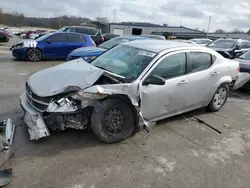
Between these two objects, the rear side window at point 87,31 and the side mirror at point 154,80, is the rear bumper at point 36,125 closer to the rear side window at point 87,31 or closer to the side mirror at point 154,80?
the side mirror at point 154,80

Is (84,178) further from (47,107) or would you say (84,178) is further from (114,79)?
(114,79)

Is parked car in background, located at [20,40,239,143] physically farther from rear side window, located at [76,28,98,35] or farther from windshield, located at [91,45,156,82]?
rear side window, located at [76,28,98,35]

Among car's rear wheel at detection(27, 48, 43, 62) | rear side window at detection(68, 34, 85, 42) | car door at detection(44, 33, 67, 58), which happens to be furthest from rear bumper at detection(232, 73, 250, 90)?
car's rear wheel at detection(27, 48, 43, 62)

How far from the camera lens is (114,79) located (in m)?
3.57

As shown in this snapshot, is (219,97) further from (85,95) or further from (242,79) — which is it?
(85,95)

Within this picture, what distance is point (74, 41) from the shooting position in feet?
40.1

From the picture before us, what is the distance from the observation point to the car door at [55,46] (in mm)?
11641

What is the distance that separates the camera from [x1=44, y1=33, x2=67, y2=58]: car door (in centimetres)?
1164

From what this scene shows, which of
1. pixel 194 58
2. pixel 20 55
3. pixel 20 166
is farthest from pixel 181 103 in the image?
pixel 20 55

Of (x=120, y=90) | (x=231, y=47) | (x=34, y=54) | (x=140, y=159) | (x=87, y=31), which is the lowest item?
(x=140, y=159)

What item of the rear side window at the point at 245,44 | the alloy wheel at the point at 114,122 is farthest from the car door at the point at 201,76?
Result: the rear side window at the point at 245,44

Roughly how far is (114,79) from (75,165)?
1.41m

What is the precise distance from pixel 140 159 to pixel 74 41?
10.2 metres

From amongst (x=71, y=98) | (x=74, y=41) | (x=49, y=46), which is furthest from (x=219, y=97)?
(x=49, y=46)
